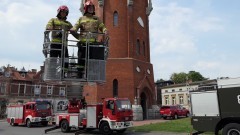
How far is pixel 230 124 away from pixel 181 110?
887 inches

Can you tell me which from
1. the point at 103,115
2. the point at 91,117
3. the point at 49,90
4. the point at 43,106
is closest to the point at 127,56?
the point at 43,106

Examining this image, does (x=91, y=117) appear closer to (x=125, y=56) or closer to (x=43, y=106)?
(x=43, y=106)

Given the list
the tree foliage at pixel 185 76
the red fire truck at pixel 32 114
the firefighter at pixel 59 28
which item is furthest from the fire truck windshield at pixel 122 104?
the tree foliage at pixel 185 76

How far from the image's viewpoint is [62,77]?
9.83 m

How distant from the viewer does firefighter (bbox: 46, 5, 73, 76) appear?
9.99m

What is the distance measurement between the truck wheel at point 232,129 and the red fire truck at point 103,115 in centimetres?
696

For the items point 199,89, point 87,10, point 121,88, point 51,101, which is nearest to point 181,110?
point 121,88

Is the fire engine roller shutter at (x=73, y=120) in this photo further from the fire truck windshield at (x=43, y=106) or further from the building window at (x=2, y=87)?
the building window at (x=2, y=87)

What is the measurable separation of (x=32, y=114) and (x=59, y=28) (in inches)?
640

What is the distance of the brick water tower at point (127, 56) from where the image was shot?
28859 mm

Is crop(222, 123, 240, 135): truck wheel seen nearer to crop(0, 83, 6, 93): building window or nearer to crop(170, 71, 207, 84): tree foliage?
crop(0, 83, 6, 93): building window

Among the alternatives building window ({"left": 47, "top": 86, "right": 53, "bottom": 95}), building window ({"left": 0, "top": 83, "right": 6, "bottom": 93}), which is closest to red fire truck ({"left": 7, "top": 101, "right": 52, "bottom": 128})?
building window ({"left": 0, "top": 83, "right": 6, "bottom": 93})

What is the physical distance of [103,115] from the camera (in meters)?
17.2

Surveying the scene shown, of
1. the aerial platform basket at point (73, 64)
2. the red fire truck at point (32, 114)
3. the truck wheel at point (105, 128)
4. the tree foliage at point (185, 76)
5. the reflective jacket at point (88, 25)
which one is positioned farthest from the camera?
the tree foliage at point (185, 76)
